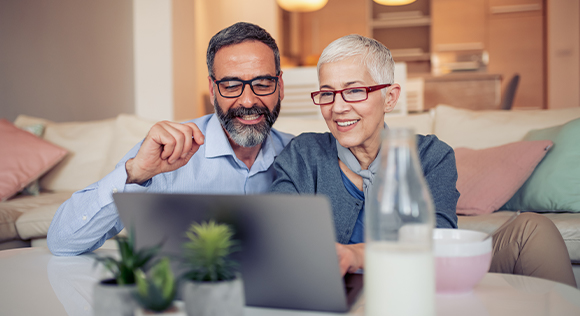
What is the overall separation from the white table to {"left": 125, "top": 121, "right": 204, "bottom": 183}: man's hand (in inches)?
9.7

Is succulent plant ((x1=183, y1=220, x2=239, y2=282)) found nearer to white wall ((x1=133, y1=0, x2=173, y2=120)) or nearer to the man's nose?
the man's nose

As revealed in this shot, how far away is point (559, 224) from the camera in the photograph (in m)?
1.58

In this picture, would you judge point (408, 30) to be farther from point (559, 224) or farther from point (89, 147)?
point (559, 224)

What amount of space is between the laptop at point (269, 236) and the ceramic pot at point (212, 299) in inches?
3.8

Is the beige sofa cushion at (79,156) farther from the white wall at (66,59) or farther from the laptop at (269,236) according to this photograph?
the laptop at (269,236)

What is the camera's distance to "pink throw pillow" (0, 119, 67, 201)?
2285 millimetres

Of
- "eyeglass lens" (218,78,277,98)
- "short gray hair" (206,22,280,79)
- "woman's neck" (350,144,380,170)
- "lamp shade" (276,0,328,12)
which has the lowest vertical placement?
"woman's neck" (350,144,380,170)

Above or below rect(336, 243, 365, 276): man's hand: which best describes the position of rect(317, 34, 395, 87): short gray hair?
above

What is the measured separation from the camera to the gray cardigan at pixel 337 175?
108cm

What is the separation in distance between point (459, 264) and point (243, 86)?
0.87 meters

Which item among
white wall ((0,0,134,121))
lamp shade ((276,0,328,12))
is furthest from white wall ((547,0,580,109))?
white wall ((0,0,134,121))

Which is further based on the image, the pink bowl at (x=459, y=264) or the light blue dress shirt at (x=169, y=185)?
the light blue dress shirt at (x=169, y=185)

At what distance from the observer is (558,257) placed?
1.03 m

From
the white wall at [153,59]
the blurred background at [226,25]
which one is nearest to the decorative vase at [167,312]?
the blurred background at [226,25]
